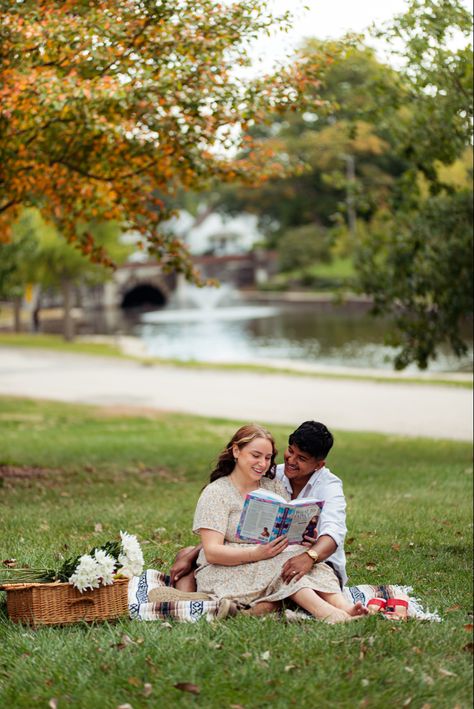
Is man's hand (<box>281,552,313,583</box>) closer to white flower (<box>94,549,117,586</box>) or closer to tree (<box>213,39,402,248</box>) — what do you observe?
white flower (<box>94,549,117,586</box>)

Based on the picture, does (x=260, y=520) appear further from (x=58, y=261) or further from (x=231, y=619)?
(x=58, y=261)

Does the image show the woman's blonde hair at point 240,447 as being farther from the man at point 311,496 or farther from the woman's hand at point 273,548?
the woman's hand at point 273,548

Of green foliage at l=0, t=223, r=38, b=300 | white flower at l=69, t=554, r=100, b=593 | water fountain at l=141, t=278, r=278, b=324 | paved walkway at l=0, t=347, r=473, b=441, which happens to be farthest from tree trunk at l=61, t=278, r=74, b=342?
white flower at l=69, t=554, r=100, b=593

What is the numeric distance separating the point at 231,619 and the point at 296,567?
1.32 feet

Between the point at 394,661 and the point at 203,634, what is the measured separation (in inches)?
36.5

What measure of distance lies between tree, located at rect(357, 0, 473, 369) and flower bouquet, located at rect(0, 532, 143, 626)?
24.4 feet

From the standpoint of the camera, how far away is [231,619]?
5.43 m

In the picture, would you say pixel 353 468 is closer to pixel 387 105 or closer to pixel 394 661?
pixel 387 105

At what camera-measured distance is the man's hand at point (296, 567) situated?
552 cm

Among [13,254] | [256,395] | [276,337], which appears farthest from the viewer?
[276,337]

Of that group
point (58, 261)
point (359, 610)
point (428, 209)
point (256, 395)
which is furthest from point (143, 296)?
point (359, 610)

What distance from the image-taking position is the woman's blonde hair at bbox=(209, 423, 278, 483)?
5.61 metres

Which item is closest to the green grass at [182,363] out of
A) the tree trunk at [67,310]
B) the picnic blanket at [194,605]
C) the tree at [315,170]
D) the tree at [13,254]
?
the tree trunk at [67,310]

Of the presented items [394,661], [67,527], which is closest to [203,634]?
[394,661]
